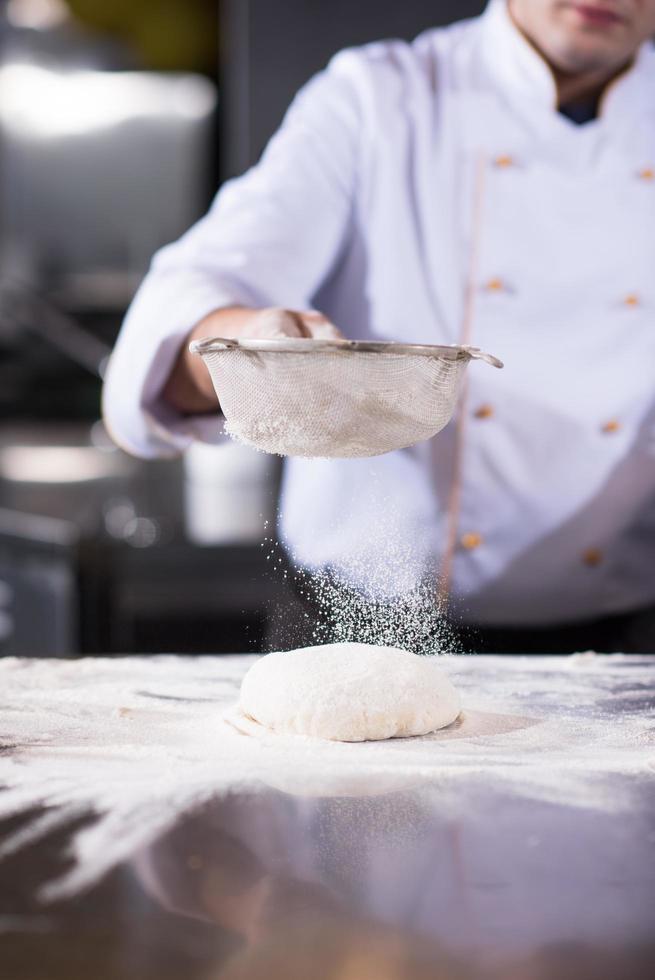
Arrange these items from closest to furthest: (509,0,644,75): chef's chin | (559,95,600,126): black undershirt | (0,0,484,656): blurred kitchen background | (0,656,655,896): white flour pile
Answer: (0,656,655,896): white flour pile < (509,0,644,75): chef's chin < (559,95,600,126): black undershirt < (0,0,484,656): blurred kitchen background

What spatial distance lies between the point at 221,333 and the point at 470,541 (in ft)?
1.83

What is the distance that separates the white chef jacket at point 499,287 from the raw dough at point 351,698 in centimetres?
52

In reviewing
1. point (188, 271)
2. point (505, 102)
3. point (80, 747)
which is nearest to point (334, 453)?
point (80, 747)

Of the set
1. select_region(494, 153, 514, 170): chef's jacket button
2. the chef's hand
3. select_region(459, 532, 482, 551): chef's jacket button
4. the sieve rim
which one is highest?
select_region(494, 153, 514, 170): chef's jacket button

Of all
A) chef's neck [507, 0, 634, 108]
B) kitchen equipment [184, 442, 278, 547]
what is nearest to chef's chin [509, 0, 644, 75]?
chef's neck [507, 0, 634, 108]

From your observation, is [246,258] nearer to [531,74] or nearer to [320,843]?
[531,74]

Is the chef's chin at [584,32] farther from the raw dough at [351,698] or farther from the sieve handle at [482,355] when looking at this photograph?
the raw dough at [351,698]

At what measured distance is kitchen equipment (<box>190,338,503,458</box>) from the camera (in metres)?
1.13

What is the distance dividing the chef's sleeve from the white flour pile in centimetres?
40

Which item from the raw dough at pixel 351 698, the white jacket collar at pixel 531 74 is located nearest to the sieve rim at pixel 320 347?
the raw dough at pixel 351 698

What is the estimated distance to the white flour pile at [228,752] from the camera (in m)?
0.92

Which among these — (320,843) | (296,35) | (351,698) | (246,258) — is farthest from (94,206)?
(320,843)

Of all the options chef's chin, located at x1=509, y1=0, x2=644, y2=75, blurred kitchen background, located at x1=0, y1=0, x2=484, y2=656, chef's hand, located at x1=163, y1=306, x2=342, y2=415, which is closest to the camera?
chef's hand, located at x1=163, y1=306, x2=342, y2=415

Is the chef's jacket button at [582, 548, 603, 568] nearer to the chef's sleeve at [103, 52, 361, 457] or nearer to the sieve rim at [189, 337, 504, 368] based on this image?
the chef's sleeve at [103, 52, 361, 457]
